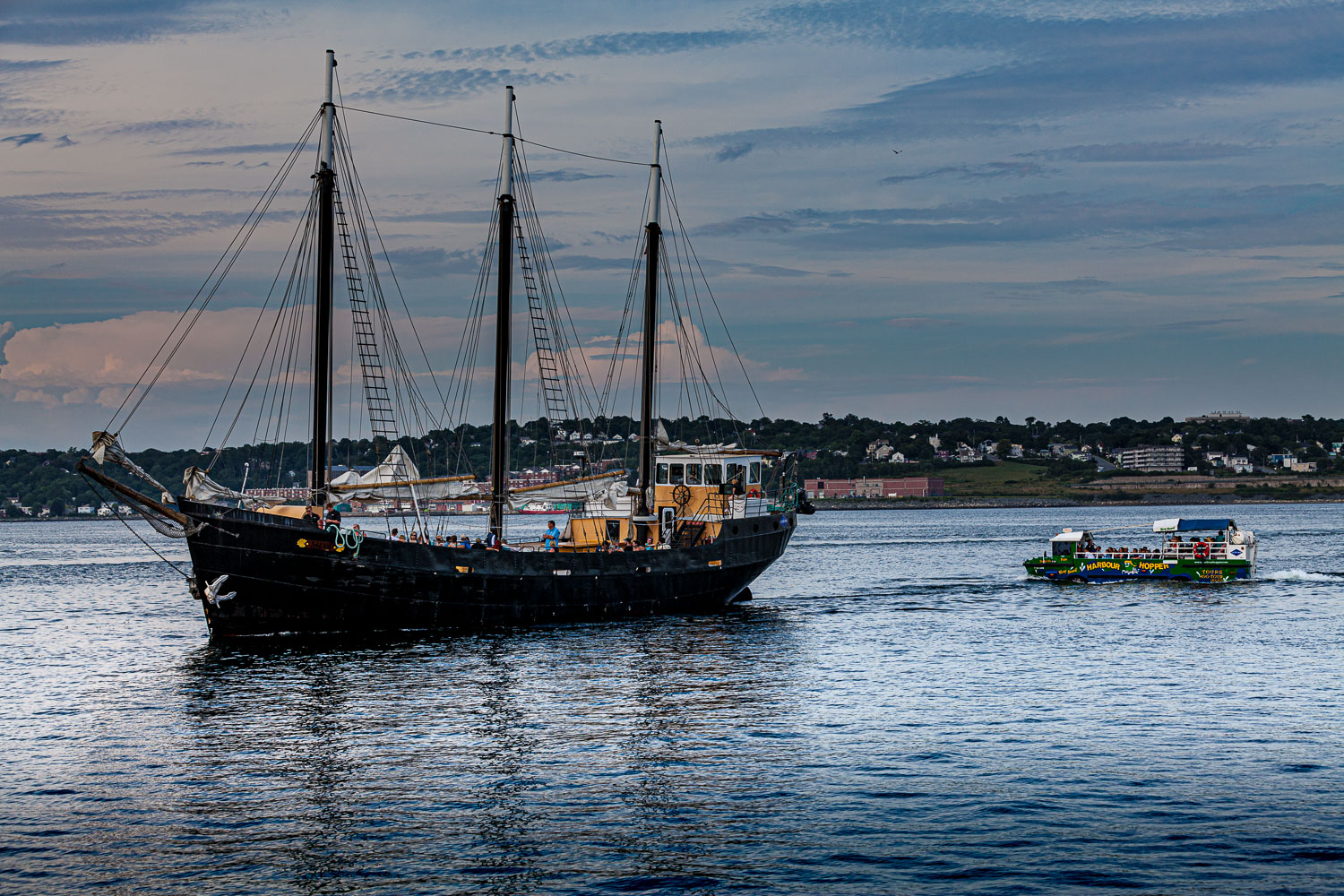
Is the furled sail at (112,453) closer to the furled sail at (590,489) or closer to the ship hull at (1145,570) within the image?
the furled sail at (590,489)

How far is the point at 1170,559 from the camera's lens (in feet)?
272

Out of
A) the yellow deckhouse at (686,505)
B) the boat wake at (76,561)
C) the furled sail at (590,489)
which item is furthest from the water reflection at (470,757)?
the boat wake at (76,561)

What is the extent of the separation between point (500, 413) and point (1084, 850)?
41.4 metres

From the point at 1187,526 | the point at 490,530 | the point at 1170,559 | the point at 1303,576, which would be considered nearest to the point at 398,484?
the point at 490,530

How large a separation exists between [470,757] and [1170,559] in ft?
216

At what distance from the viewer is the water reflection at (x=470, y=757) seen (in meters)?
22.1

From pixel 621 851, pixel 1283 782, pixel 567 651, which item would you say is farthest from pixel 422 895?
pixel 567 651

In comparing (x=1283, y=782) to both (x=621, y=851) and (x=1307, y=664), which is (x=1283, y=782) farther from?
(x=1307, y=664)

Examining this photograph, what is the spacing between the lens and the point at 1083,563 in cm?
8525

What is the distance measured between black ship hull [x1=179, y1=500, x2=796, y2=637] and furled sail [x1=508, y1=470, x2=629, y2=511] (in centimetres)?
632

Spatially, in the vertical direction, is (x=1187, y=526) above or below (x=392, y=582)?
above

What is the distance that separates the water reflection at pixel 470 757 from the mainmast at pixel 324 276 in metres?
9.39

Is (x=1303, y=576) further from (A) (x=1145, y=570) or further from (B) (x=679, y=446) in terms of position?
(B) (x=679, y=446)

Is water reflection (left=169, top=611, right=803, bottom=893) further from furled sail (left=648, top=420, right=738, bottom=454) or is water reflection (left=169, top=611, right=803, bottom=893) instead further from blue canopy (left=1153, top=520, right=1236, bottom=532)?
blue canopy (left=1153, top=520, right=1236, bottom=532)
